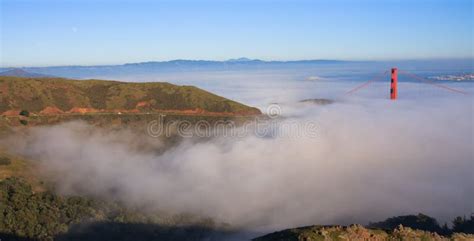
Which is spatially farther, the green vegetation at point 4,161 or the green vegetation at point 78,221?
the green vegetation at point 4,161

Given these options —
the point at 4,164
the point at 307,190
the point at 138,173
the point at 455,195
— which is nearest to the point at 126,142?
the point at 138,173

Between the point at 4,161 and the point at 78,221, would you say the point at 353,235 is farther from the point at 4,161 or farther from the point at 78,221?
the point at 4,161

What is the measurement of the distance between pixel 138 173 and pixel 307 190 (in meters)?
29.3

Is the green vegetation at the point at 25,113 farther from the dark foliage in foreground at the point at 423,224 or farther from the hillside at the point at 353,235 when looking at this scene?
the hillside at the point at 353,235

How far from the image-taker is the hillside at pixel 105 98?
114375 millimetres

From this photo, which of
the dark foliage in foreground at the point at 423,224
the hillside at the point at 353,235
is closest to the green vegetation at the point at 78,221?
the dark foliage in foreground at the point at 423,224

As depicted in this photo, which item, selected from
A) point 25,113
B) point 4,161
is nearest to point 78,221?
point 4,161

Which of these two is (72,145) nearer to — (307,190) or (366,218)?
(307,190)

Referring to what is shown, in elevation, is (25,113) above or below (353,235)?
above

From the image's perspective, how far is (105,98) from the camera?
124062 mm

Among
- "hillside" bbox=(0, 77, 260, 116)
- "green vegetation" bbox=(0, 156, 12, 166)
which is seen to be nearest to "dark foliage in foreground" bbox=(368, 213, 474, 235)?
"green vegetation" bbox=(0, 156, 12, 166)

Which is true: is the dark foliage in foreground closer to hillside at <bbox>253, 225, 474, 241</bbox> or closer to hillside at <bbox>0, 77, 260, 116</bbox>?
hillside at <bbox>253, 225, 474, 241</bbox>

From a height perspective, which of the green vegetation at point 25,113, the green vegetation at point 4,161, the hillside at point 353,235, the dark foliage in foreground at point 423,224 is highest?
the green vegetation at point 25,113

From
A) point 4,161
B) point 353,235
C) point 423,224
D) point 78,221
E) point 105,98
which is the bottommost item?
point 423,224
